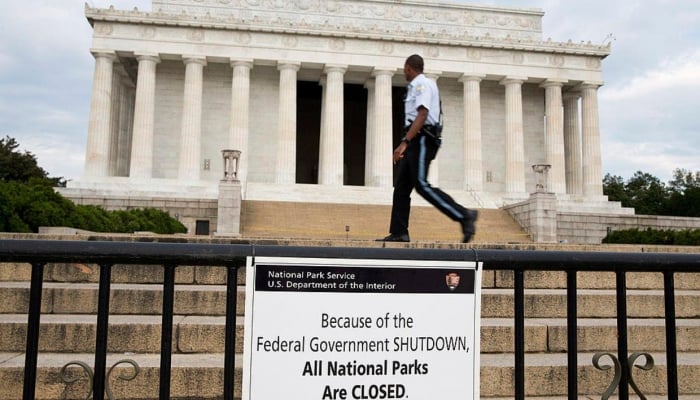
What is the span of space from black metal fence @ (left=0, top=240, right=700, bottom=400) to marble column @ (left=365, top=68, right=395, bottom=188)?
3960 centimetres

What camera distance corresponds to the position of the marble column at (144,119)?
41.4 metres

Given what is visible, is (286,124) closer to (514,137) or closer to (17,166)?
(514,137)

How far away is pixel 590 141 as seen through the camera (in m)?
46.0

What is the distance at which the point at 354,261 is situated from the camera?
264 centimetres

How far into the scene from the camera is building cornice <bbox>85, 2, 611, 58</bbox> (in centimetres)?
4141

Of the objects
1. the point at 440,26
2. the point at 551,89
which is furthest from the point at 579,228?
the point at 440,26

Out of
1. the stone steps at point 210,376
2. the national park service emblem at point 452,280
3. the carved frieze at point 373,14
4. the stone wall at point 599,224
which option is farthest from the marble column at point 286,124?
the national park service emblem at point 452,280

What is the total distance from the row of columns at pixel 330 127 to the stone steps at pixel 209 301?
114 feet

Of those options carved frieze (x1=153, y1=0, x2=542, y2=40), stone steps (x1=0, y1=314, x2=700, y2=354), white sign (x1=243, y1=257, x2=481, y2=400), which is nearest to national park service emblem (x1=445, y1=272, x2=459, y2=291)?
white sign (x1=243, y1=257, x2=481, y2=400)

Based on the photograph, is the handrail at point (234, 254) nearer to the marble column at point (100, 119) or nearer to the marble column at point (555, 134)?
the marble column at point (100, 119)

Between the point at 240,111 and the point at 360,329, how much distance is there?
1622 inches

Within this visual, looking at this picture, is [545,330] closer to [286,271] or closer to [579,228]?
[286,271]

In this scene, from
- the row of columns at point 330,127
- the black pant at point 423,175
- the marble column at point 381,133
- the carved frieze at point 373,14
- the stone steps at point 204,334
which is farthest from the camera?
the carved frieze at point 373,14

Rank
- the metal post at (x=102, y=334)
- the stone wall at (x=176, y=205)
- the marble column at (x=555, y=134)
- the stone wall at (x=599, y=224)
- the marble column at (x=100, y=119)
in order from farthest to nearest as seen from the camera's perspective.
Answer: the marble column at (x=555, y=134)
the marble column at (x=100, y=119)
the stone wall at (x=599, y=224)
the stone wall at (x=176, y=205)
the metal post at (x=102, y=334)
